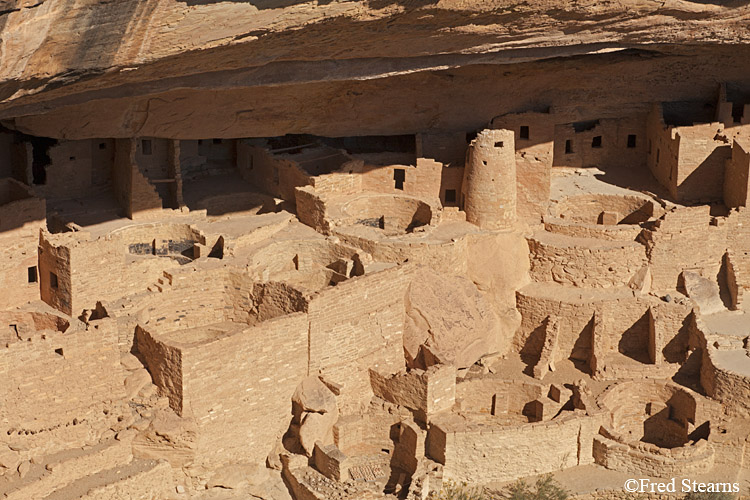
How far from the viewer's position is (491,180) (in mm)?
33250

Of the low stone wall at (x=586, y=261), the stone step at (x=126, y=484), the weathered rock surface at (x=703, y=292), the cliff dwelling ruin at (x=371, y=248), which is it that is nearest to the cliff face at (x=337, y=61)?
the cliff dwelling ruin at (x=371, y=248)

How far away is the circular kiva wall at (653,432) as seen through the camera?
97.3 feet

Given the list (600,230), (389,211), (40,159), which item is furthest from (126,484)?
(600,230)

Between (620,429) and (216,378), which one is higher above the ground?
(216,378)

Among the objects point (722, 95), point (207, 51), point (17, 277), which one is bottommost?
point (17, 277)

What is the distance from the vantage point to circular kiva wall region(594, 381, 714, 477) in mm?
29672

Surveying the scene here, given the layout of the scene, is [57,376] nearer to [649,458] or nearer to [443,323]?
[443,323]

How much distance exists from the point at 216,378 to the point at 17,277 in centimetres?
518

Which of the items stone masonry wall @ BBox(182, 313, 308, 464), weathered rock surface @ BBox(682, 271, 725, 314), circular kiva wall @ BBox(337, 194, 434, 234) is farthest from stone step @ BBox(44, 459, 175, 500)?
weathered rock surface @ BBox(682, 271, 725, 314)

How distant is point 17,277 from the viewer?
28.9 meters

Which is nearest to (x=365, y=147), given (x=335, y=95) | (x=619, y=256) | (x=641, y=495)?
(x=335, y=95)

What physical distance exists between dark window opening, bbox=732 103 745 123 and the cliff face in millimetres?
795

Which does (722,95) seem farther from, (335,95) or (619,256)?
(335,95)

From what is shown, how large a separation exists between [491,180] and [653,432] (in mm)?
7303
